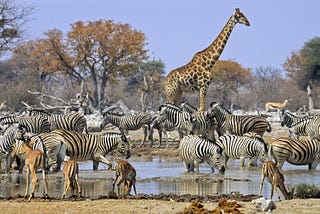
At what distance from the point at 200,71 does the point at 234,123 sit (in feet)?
13.0

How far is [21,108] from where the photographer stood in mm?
43312

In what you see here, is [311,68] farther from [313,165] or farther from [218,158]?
[218,158]

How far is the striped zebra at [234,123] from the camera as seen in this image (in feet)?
75.7

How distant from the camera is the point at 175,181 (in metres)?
16.8

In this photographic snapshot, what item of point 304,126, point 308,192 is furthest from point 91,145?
point 304,126

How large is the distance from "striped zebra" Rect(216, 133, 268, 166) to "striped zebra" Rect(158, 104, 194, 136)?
3.35 metres

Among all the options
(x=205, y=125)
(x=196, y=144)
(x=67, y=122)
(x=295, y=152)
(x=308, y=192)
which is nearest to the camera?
(x=308, y=192)

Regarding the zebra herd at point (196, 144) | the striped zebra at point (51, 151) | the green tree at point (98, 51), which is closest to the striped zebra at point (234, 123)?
the zebra herd at point (196, 144)

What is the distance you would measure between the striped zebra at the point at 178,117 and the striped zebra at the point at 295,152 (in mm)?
4600

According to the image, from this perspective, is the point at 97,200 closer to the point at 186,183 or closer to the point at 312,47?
the point at 186,183

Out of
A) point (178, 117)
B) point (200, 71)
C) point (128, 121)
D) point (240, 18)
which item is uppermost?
point (240, 18)

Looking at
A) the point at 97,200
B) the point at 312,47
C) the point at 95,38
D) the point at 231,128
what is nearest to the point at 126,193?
the point at 97,200

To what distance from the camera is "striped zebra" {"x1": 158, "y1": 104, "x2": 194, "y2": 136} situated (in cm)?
2348

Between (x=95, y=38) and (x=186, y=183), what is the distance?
36.8 m
